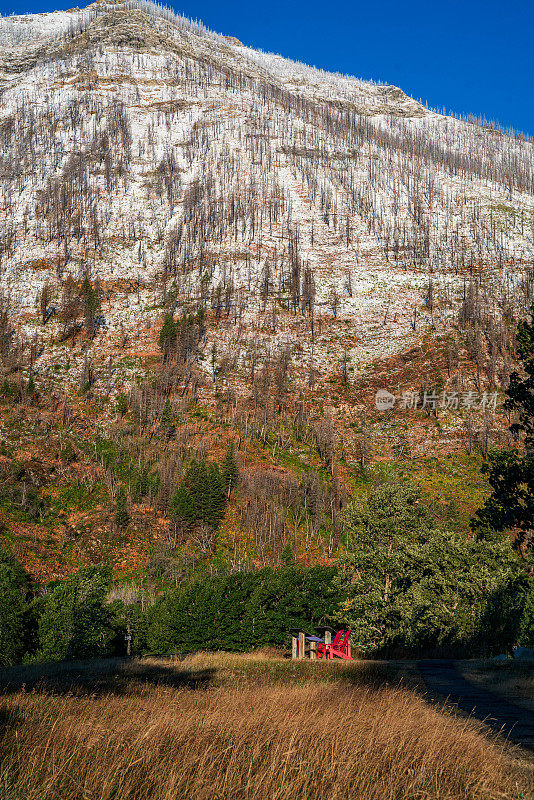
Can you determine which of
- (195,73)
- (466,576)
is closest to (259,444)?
(466,576)

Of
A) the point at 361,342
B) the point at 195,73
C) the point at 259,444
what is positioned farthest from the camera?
the point at 195,73

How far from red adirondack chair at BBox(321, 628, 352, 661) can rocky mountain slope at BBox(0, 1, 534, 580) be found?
50.7 meters

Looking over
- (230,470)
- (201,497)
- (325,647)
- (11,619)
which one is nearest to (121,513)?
(201,497)

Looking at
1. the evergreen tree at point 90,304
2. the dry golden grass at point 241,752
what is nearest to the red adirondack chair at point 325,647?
the dry golden grass at point 241,752

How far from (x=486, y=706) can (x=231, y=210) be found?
13079cm

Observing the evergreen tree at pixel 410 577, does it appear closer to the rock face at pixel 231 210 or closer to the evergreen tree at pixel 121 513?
the evergreen tree at pixel 121 513

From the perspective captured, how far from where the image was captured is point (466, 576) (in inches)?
1363

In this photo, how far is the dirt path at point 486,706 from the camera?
709 cm

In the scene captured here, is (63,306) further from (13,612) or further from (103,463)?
(13,612)

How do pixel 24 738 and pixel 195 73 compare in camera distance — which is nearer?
pixel 24 738

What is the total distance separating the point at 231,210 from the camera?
127m

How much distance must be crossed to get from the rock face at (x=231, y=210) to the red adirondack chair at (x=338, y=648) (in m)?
73.6

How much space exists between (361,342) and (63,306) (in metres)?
63.6

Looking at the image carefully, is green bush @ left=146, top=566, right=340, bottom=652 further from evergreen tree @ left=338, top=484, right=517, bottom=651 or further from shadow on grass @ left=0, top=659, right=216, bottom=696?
shadow on grass @ left=0, top=659, right=216, bottom=696
